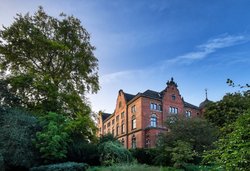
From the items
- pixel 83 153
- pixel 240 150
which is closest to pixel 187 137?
pixel 83 153

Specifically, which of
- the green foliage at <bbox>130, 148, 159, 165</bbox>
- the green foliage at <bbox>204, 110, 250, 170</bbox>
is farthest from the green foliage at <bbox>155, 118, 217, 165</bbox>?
the green foliage at <bbox>204, 110, 250, 170</bbox>

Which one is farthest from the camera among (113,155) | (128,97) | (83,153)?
(128,97)

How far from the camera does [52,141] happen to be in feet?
56.5

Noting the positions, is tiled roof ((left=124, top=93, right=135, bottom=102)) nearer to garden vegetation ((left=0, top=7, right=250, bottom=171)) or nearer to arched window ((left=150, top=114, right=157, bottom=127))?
arched window ((left=150, top=114, right=157, bottom=127))

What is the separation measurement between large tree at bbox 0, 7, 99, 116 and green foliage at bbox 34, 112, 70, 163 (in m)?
4.24

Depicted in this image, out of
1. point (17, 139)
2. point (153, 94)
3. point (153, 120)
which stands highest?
point (153, 94)

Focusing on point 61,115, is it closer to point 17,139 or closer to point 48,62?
point 17,139

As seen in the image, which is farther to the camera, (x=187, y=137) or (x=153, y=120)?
(x=153, y=120)

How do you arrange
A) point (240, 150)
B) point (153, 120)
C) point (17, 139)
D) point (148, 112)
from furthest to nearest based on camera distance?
point (153, 120), point (148, 112), point (17, 139), point (240, 150)

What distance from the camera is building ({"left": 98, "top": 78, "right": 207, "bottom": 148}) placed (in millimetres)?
39062

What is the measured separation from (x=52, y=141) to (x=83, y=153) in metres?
4.87

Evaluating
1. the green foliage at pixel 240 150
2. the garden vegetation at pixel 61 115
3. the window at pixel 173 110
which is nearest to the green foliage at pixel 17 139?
the garden vegetation at pixel 61 115

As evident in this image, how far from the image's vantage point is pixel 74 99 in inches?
944

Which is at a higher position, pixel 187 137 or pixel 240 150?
pixel 187 137
